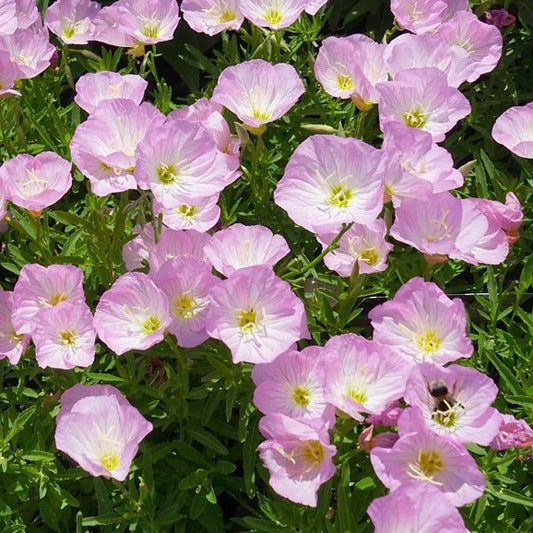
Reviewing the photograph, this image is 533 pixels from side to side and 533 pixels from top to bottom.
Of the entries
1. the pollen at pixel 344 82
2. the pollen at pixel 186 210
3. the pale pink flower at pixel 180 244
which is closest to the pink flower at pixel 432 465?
the pale pink flower at pixel 180 244

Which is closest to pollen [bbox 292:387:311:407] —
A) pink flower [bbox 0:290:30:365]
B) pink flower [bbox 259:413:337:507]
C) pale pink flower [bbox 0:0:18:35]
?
pink flower [bbox 259:413:337:507]

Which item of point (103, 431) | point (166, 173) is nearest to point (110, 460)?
point (103, 431)

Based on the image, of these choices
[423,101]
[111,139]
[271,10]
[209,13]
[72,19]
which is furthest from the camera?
[72,19]

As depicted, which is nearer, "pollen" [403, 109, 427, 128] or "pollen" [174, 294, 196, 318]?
"pollen" [174, 294, 196, 318]

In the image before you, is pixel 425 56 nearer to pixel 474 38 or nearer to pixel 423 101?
pixel 423 101

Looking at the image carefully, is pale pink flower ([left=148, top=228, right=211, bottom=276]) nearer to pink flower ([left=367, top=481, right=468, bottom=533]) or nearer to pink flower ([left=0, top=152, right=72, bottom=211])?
pink flower ([left=0, top=152, right=72, bottom=211])

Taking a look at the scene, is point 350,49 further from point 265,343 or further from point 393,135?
point 265,343

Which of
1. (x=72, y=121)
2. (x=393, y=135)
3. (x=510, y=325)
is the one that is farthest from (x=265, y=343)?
(x=72, y=121)
